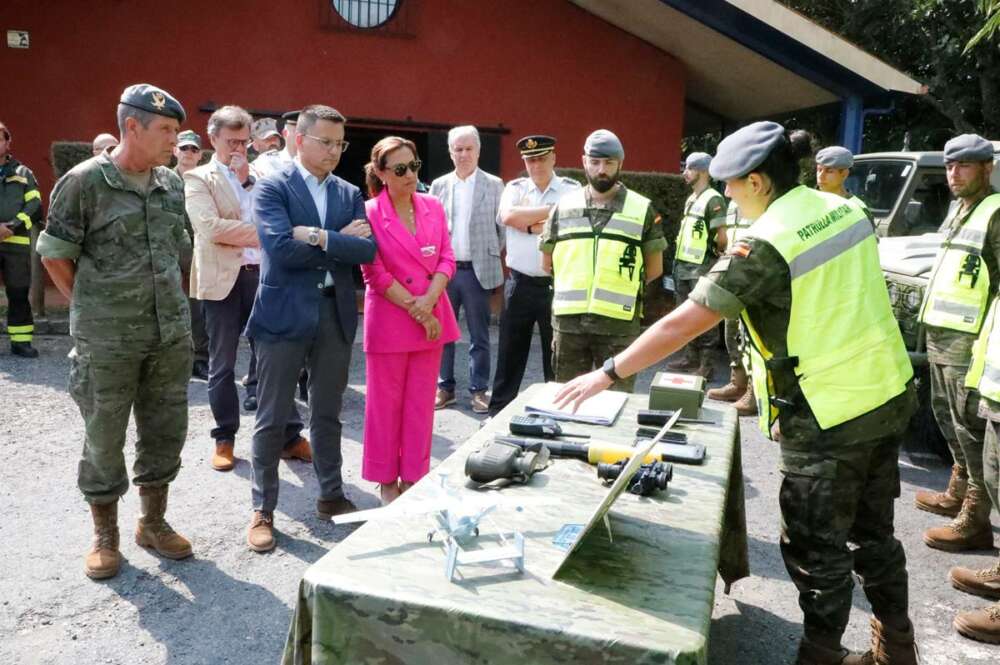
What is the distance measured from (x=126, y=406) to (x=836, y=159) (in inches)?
185

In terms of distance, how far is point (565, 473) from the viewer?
2430mm

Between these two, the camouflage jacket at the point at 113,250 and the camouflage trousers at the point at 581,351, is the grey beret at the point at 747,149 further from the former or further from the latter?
the camouflage jacket at the point at 113,250

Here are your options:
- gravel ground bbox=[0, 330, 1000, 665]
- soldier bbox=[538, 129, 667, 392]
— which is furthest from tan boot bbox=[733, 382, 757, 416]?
soldier bbox=[538, 129, 667, 392]

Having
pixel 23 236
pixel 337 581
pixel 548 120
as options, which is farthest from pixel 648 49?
pixel 337 581

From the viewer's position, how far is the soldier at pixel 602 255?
430 centimetres

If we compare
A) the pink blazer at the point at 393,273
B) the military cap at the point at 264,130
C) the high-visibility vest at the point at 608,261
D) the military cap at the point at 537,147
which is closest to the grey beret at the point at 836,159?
the military cap at the point at 537,147

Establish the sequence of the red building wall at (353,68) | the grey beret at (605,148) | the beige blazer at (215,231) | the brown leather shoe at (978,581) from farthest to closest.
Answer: the red building wall at (353,68)
the beige blazer at (215,231)
the grey beret at (605,148)
the brown leather shoe at (978,581)

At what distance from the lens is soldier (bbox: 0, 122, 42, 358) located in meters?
7.10

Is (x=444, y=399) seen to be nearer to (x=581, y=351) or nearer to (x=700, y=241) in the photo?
(x=581, y=351)

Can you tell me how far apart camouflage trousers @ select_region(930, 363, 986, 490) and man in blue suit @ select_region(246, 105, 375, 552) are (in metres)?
2.88

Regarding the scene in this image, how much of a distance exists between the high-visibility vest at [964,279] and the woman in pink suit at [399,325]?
2.57 m

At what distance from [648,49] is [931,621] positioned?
9.12 metres

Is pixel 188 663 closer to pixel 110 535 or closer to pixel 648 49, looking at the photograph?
pixel 110 535

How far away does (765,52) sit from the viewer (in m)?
9.78
